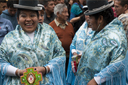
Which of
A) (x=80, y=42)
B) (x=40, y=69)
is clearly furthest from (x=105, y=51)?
(x=80, y=42)

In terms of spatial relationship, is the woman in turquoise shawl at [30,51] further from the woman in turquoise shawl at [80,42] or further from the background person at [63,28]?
the background person at [63,28]

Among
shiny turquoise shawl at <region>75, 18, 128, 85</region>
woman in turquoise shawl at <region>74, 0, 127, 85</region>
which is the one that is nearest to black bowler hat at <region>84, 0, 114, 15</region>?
woman in turquoise shawl at <region>74, 0, 127, 85</region>

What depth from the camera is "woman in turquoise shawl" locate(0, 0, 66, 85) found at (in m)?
2.52

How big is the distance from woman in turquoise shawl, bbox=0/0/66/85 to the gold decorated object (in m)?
0.07

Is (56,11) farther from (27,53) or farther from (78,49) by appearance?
(27,53)

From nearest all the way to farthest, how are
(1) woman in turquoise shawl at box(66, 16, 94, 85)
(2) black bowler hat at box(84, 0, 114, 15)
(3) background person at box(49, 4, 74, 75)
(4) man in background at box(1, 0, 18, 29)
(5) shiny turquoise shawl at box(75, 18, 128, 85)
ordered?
(5) shiny turquoise shawl at box(75, 18, 128, 85)
(2) black bowler hat at box(84, 0, 114, 15)
(1) woman in turquoise shawl at box(66, 16, 94, 85)
(3) background person at box(49, 4, 74, 75)
(4) man in background at box(1, 0, 18, 29)

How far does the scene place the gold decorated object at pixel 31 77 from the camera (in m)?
2.40

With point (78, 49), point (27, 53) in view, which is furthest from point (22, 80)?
point (78, 49)

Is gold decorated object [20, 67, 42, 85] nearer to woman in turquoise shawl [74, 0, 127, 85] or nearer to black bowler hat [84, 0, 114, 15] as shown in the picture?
woman in turquoise shawl [74, 0, 127, 85]

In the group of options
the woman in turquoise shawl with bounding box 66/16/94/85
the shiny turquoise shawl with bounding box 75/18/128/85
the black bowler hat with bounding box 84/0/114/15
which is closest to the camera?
the shiny turquoise shawl with bounding box 75/18/128/85

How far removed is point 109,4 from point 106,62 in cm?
66

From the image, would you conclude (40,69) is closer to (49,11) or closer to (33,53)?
(33,53)

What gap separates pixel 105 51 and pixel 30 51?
89cm

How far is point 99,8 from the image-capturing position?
2.38m
